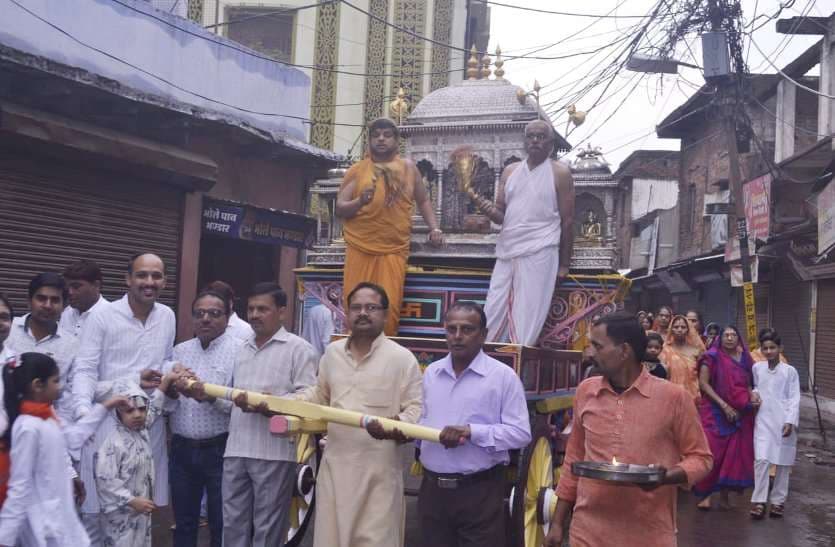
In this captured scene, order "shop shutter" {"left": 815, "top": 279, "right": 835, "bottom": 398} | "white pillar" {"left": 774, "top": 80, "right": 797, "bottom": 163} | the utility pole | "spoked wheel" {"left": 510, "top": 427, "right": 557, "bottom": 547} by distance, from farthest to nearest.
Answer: "white pillar" {"left": 774, "top": 80, "right": 797, "bottom": 163}
"shop shutter" {"left": 815, "top": 279, "right": 835, "bottom": 398}
the utility pole
"spoked wheel" {"left": 510, "top": 427, "right": 557, "bottom": 547}

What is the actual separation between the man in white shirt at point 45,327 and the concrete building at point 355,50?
44.7 ft

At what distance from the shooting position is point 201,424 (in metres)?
4.66

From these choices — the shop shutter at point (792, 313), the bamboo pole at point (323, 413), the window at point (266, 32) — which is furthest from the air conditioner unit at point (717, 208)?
the bamboo pole at point (323, 413)

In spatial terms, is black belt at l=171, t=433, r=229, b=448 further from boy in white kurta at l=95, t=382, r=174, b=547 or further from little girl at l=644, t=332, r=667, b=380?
little girl at l=644, t=332, r=667, b=380

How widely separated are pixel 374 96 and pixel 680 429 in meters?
15.9

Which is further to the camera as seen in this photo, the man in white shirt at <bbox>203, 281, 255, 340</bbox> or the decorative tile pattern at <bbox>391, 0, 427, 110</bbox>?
the decorative tile pattern at <bbox>391, 0, 427, 110</bbox>

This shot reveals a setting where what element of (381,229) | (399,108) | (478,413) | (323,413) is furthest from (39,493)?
(399,108)

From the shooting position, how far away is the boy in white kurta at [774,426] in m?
7.81

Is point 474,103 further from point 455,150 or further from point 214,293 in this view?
point 214,293

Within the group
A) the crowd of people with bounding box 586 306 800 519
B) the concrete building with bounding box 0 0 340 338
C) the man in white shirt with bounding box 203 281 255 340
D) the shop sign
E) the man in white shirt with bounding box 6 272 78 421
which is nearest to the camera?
the man in white shirt with bounding box 6 272 78 421

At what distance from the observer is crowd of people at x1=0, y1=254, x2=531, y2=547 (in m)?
3.56

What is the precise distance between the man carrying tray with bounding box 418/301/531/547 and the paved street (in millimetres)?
2147

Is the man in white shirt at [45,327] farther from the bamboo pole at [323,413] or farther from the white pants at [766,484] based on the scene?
the white pants at [766,484]

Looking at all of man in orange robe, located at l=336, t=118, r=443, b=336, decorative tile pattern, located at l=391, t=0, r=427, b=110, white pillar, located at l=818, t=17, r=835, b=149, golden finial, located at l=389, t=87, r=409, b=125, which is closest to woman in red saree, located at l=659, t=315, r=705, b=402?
golden finial, located at l=389, t=87, r=409, b=125
